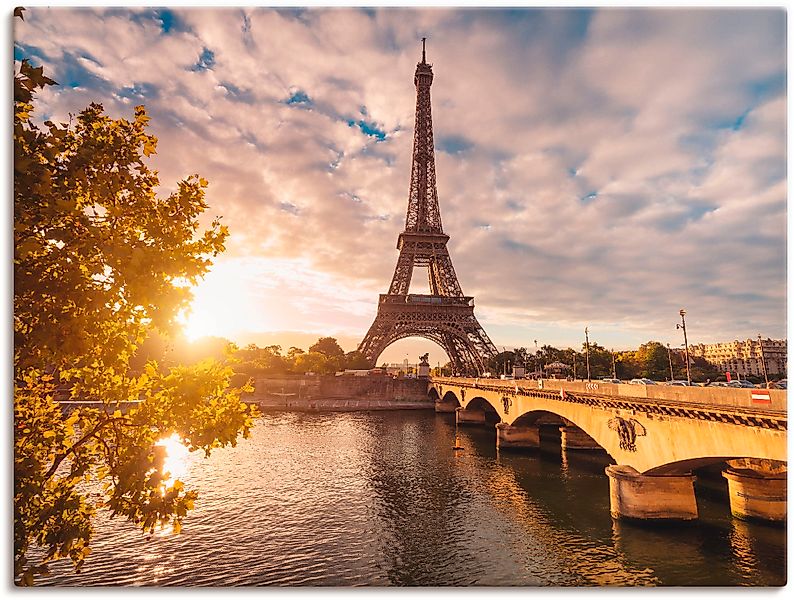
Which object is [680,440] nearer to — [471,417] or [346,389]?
[471,417]

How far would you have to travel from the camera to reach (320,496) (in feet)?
78.6

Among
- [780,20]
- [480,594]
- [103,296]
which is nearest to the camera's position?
[103,296]

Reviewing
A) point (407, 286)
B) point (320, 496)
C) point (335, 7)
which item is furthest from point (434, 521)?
point (407, 286)

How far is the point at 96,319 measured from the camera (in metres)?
5.36

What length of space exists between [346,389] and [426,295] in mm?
22085

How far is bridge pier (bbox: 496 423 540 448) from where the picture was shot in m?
38.0

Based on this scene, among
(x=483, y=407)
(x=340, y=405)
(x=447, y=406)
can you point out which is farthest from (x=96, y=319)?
(x=340, y=405)

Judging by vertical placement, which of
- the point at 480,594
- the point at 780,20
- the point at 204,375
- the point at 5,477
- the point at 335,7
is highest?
the point at 335,7

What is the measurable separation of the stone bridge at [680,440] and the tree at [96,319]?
1360cm

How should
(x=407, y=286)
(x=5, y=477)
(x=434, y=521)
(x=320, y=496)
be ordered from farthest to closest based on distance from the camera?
(x=407, y=286)
(x=320, y=496)
(x=434, y=521)
(x=5, y=477)

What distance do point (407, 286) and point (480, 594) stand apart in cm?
7297

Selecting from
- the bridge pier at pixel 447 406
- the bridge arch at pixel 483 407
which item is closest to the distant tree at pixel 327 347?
the bridge pier at pixel 447 406

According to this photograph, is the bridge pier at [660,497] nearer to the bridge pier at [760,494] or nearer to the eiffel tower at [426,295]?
the bridge pier at [760,494]

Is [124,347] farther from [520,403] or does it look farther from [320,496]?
[520,403]
